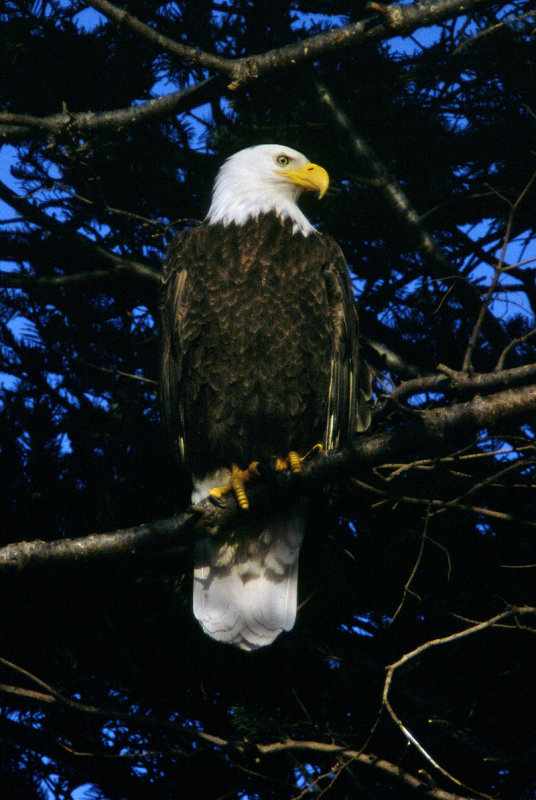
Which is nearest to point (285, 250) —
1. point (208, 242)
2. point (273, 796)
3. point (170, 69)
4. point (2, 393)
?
point (208, 242)

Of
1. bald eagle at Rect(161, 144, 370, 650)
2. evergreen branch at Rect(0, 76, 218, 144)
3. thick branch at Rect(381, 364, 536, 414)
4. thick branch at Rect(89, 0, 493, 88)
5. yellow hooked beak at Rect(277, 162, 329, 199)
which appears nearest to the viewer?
thick branch at Rect(381, 364, 536, 414)

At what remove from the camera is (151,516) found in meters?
2.92

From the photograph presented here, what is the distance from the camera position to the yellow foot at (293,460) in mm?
2982

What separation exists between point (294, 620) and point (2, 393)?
1.28 metres

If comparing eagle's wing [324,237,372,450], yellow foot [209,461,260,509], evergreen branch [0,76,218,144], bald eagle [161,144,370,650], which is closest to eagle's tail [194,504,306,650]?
bald eagle [161,144,370,650]

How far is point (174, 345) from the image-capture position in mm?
3141

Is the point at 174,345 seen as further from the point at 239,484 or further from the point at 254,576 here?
the point at 254,576

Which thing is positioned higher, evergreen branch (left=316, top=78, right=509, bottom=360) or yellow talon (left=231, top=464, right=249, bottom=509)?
evergreen branch (left=316, top=78, right=509, bottom=360)

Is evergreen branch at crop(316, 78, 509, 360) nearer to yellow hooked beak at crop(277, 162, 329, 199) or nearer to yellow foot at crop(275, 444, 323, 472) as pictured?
yellow hooked beak at crop(277, 162, 329, 199)

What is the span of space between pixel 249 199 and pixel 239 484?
1211 mm

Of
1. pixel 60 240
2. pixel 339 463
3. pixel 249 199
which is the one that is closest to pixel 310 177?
pixel 249 199

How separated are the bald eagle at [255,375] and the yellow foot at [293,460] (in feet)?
0.12

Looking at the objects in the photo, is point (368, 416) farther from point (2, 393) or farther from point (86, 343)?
point (2, 393)

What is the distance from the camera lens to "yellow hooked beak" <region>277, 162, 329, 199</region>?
10.6ft
